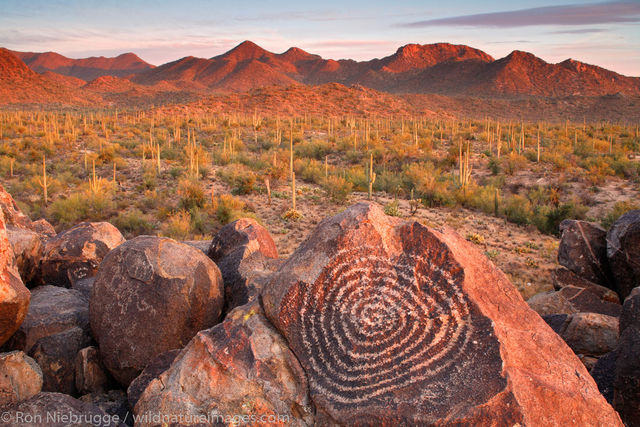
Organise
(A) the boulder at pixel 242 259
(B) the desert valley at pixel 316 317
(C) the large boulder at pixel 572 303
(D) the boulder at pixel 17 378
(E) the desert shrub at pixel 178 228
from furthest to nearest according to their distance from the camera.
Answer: (E) the desert shrub at pixel 178 228 → (C) the large boulder at pixel 572 303 → (A) the boulder at pixel 242 259 → (D) the boulder at pixel 17 378 → (B) the desert valley at pixel 316 317

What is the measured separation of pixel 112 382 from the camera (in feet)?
17.4

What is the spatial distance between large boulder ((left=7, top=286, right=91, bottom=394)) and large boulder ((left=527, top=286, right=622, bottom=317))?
587 cm

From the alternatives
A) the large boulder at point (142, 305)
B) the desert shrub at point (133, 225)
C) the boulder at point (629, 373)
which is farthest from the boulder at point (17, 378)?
the desert shrub at point (133, 225)

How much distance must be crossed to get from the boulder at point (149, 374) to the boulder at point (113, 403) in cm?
18

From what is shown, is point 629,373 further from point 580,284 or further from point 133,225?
point 133,225

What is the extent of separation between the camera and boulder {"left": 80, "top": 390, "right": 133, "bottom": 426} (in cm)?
447

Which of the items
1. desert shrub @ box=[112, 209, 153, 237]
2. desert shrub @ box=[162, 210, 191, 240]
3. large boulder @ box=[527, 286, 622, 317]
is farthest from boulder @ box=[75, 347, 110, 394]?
desert shrub @ box=[112, 209, 153, 237]

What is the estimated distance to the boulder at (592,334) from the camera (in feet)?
17.4

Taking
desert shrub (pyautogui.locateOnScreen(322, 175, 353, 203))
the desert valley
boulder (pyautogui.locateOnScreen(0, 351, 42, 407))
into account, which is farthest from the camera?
desert shrub (pyautogui.locateOnScreen(322, 175, 353, 203))

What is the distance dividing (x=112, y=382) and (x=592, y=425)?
4615 mm

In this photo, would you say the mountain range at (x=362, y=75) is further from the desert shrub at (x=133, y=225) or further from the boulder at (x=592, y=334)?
the boulder at (x=592, y=334)

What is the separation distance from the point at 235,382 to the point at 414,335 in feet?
4.52

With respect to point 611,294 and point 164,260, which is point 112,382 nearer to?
point 164,260

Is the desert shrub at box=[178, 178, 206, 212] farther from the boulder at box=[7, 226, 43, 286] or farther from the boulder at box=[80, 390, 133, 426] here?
the boulder at box=[80, 390, 133, 426]
